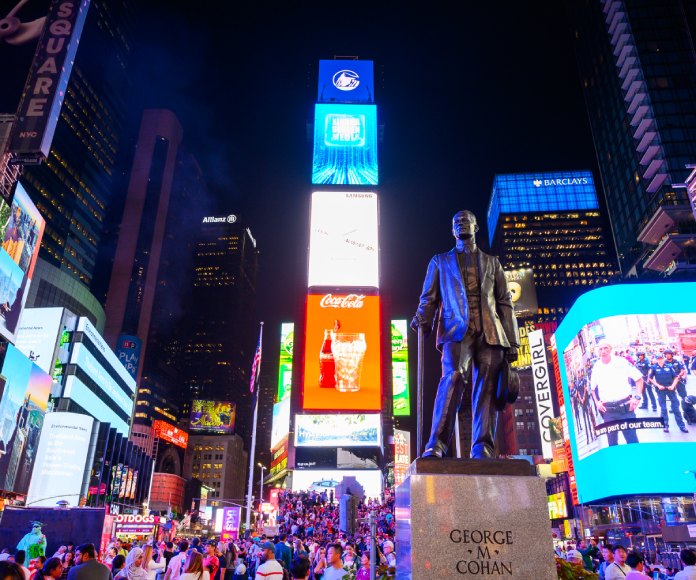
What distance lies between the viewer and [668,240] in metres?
58.1

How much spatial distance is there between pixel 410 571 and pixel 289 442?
5785 centimetres

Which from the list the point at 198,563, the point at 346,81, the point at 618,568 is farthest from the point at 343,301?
the point at 198,563

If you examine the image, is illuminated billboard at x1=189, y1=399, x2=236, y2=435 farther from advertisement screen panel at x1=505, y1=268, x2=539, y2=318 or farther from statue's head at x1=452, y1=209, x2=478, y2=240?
statue's head at x1=452, y1=209, x2=478, y2=240

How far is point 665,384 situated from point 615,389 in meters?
3.68

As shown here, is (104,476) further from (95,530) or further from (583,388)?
(583,388)

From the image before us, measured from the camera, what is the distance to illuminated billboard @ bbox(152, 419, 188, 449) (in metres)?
111

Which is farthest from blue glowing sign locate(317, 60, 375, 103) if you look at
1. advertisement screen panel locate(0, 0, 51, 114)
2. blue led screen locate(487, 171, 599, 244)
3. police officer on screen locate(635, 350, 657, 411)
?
blue led screen locate(487, 171, 599, 244)

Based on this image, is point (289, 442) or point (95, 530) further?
point (289, 442)

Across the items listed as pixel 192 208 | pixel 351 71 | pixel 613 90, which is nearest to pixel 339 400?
pixel 351 71

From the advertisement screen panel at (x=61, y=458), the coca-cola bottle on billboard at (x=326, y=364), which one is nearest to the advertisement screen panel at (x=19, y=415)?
the advertisement screen panel at (x=61, y=458)

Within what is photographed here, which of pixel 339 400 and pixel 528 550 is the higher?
pixel 339 400

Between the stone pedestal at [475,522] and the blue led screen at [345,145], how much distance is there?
45.8 m

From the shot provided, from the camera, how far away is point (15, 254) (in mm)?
31766

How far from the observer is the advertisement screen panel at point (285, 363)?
6694 centimetres
